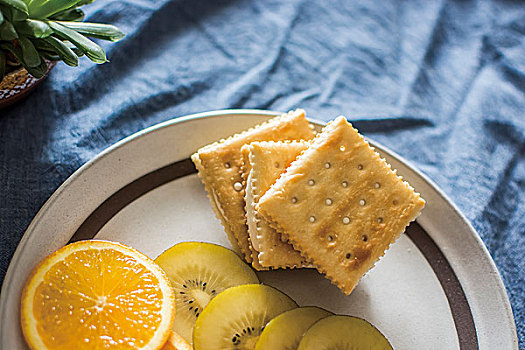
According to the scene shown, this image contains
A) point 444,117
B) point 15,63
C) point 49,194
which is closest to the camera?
point 15,63

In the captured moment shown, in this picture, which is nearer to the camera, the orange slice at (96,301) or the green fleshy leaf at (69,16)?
the orange slice at (96,301)

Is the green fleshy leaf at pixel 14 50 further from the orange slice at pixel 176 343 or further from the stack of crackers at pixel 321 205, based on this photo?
the orange slice at pixel 176 343

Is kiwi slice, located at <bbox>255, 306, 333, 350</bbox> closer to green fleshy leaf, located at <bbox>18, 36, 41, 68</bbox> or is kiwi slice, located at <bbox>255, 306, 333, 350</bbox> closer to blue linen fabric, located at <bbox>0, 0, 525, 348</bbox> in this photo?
blue linen fabric, located at <bbox>0, 0, 525, 348</bbox>

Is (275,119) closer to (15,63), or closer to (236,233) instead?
(236,233)

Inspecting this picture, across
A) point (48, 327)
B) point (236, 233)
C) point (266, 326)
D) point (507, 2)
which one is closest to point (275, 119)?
point (236, 233)

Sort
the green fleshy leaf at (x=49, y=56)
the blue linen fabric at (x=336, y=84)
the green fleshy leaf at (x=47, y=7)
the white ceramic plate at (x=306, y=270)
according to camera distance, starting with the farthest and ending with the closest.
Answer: the blue linen fabric at (x=336, y=84) → the white ceramic plate at (x=306, y=270) → the green fleshy leaf at (x=49, y=56) → the green fleshy leaf at (x=47, y=7)

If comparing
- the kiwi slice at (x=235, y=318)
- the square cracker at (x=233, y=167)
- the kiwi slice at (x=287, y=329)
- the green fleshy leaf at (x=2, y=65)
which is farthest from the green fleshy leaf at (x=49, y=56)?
the kiwi slice at (x=287, y=329)

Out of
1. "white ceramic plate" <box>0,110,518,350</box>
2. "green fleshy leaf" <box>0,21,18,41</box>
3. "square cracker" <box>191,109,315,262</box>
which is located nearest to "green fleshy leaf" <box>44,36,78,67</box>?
"green fleshy leaf" <box>0,21,18,41</box>
